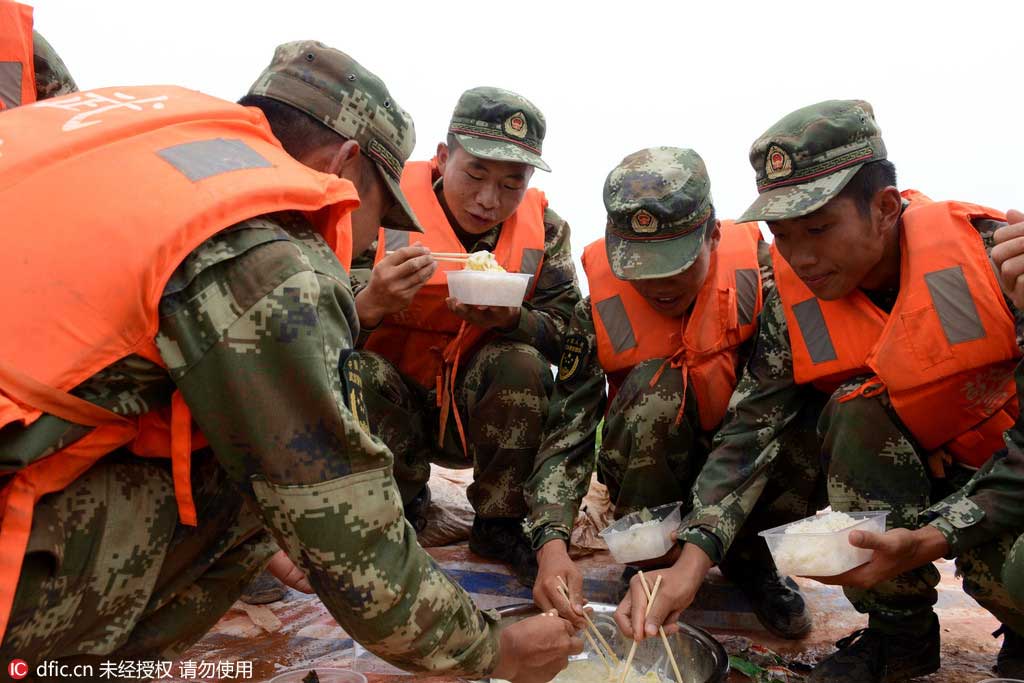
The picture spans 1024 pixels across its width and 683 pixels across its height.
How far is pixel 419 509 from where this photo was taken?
4375 mm

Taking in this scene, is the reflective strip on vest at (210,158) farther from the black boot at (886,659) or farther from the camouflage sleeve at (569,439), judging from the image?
the black boot at (886,659)

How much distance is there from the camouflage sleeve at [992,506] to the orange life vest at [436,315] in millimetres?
2059

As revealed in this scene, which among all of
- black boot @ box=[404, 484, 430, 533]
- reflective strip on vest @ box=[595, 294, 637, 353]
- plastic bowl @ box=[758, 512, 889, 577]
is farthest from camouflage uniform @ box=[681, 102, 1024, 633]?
black boot @ box=[404, 484, 430, 533]

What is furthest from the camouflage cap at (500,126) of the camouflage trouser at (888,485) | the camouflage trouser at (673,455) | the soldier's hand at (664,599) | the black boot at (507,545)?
the soldier's hand at (664,599)

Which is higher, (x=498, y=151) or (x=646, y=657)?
(x=498, y=151)

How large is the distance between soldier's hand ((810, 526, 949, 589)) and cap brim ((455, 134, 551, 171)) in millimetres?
2286

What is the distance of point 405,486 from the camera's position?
164 inches

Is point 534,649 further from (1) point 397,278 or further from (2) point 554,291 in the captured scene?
(2) point 554,291

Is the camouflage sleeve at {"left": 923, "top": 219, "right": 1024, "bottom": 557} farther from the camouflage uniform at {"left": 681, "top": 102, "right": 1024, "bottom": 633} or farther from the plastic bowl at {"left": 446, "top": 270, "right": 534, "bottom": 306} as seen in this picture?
the plastic bowl at {"left": 446, "top": 270, "right": 534, "bottom": 306}

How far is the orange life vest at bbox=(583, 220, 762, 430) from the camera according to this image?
3.47m

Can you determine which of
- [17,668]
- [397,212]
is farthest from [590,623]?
[17,668]

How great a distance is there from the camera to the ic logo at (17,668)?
5.77ft

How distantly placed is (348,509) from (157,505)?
467 millimetres

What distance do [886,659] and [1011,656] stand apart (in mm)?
370
